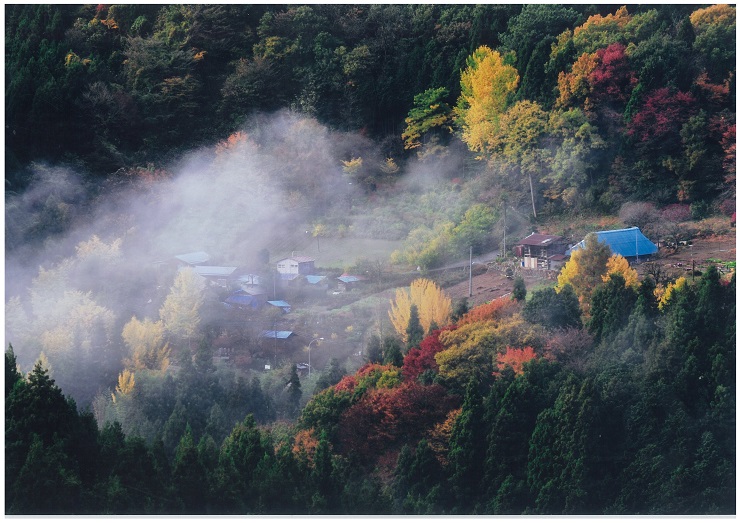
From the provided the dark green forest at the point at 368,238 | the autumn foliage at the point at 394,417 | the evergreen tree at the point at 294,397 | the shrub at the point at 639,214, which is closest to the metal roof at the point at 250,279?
the dark green forest at the point at 368,238

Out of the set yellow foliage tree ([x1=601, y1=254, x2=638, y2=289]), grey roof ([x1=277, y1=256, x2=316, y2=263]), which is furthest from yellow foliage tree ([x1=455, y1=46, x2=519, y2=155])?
grey roof ([x1=277, y1=256, x2=316, y2=263])

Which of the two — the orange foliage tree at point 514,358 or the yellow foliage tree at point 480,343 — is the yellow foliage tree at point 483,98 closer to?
the yellow foliage tree at point 480,343

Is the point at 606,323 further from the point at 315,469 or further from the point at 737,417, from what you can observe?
the point at 315,469

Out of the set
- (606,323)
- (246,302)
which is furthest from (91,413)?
(606,323)

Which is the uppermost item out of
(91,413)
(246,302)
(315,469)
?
(246,302)

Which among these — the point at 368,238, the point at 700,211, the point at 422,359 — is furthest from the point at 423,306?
the point at 700,211

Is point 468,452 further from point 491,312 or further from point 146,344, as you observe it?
point 146,344
